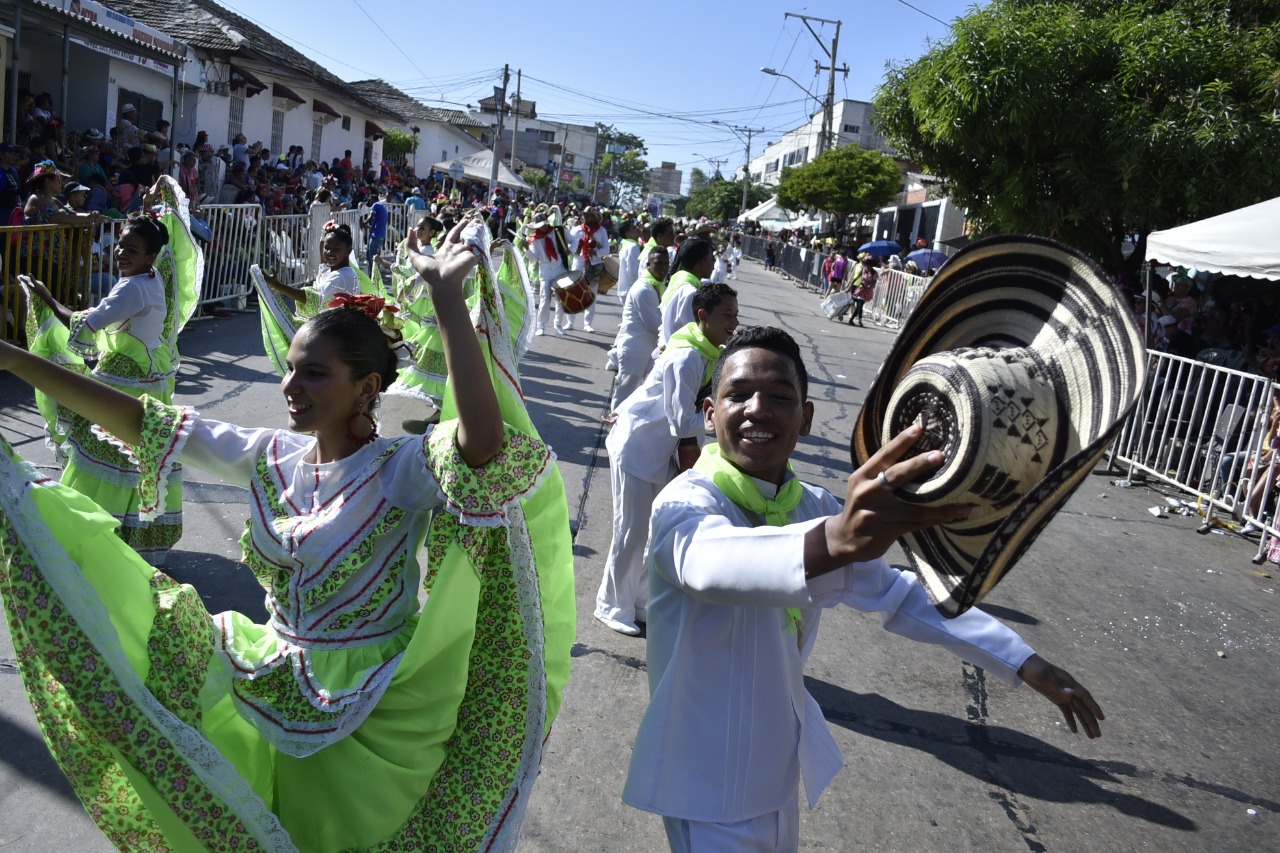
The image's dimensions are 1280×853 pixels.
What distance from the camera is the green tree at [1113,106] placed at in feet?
38.4

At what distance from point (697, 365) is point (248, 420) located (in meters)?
5.29

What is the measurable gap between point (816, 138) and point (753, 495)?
76951mm

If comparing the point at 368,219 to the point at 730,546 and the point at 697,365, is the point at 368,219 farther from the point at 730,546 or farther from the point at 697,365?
the point at 730,546

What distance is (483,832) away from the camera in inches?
97.0

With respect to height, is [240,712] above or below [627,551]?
above

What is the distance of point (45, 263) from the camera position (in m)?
9.96

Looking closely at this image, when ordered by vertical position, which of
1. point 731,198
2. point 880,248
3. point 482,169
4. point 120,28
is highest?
point 731,198

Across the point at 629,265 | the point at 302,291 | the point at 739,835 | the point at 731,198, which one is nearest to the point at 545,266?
the point at 629,265

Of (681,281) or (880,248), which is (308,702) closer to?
(681,281)

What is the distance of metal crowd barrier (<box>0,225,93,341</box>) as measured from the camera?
9234 millimetres

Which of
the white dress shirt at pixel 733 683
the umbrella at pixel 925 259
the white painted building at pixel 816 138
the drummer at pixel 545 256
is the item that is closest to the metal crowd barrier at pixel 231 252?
the drummer at pixel 545 256

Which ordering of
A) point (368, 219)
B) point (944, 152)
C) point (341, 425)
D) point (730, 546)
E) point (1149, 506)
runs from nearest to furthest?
point (730, 546), point (341, 425), point (1149, 506), point (944, 152), point (368, 219)

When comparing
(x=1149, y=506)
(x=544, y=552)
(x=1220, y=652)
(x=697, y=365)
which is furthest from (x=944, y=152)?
(x=544, y=552)

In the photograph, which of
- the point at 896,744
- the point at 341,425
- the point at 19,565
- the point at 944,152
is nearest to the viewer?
the point at 19,565
